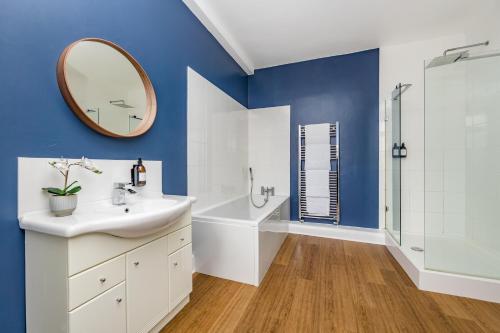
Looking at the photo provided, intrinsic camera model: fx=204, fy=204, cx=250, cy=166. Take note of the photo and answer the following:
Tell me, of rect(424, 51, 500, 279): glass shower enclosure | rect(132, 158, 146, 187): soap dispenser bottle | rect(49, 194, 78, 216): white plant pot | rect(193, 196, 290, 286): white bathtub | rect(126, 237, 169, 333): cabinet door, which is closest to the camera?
rect(49, 194, 78, 216): white plant pot

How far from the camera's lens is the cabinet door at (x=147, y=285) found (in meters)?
1.06

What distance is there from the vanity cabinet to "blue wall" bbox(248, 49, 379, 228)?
2.48 metres

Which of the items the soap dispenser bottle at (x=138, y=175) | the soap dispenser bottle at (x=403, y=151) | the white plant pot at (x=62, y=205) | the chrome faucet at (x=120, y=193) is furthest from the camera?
the soap dispenser bottle at (x=403, y=151)

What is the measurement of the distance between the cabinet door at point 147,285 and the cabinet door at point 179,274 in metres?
0.05

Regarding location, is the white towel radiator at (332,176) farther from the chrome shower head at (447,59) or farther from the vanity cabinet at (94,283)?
the vanity cabinet at (94,283)

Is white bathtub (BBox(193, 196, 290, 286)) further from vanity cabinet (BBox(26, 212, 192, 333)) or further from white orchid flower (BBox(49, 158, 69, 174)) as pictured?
white orchid flower (BBox(49, 158, 69, 174))

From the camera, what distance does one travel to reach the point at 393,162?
273 cm

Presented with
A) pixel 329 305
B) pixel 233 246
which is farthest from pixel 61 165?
pixel 329 305

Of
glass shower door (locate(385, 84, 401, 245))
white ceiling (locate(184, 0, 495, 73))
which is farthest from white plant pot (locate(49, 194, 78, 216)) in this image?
glass shower door (locate(385, 84, 401, 245))

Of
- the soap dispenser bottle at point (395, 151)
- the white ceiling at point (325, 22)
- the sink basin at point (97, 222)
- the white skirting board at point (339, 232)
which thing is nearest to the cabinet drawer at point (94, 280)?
the sink basin at point (97, 222)

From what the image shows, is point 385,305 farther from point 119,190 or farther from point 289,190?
point 119,190

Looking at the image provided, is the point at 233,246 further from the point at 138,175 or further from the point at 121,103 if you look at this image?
the point at 121,103

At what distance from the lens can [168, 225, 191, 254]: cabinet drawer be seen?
133 centimetres

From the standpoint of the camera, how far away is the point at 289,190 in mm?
3297
